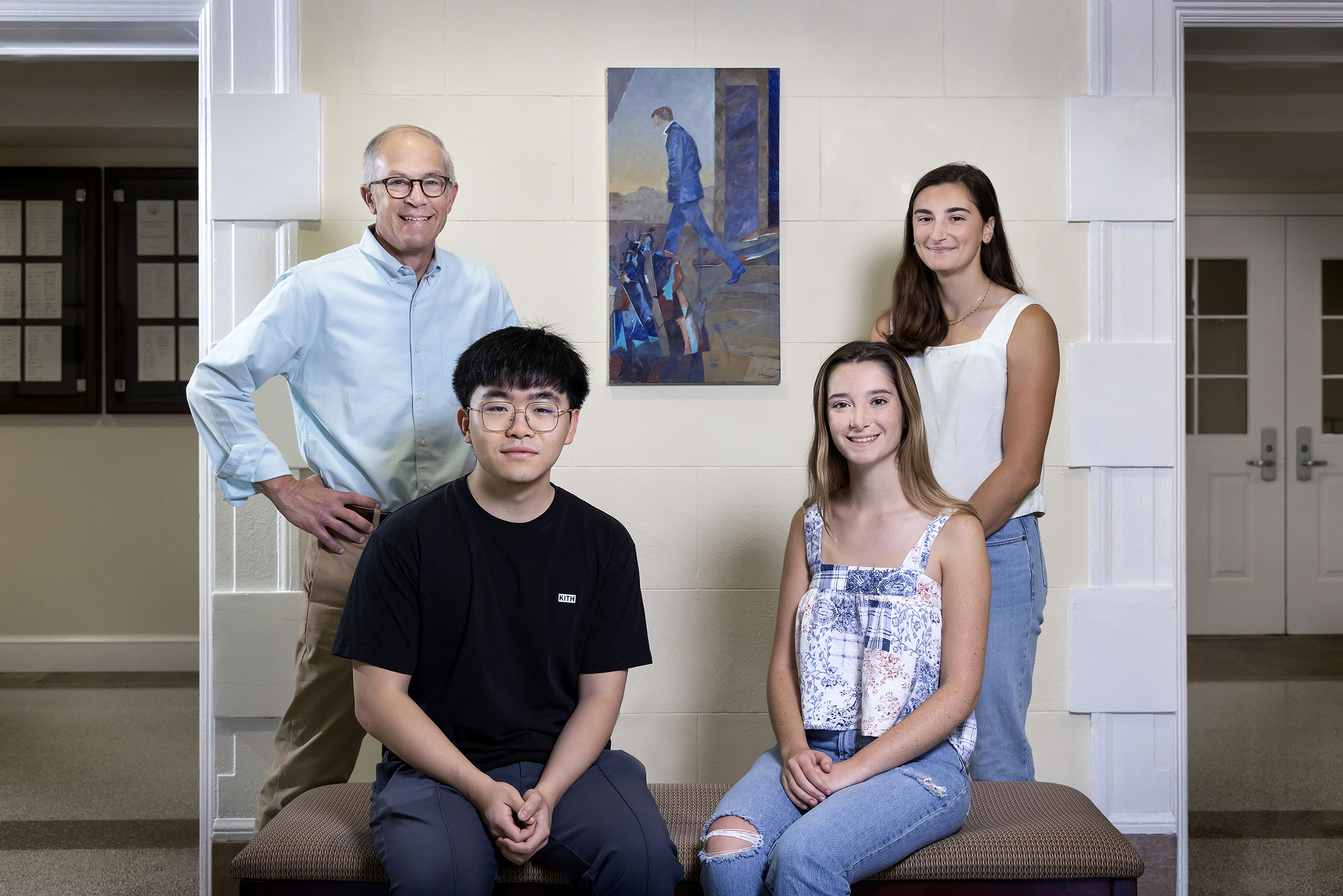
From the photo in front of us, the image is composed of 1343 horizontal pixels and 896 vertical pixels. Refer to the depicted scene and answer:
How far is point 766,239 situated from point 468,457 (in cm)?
89

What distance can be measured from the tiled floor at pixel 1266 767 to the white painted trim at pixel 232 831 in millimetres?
2146

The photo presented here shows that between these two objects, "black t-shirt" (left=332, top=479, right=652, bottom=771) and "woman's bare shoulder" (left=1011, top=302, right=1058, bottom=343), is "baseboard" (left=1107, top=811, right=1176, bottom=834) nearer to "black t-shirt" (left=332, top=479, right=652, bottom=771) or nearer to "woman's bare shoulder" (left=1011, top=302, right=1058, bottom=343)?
"woman's bare shoulder" (left=1011, top=302, right=1058, bottom=343)

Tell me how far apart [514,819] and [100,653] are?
3791 mm

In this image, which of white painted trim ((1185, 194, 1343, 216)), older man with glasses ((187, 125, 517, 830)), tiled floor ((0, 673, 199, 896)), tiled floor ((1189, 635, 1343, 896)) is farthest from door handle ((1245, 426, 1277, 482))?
tiled floor ((0, 673, 199, 896))

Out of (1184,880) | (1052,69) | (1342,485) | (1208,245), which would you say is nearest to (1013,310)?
(1052,69)

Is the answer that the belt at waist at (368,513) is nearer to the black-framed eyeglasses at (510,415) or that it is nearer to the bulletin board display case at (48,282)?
the black-framed eyeglasses at (510,415)

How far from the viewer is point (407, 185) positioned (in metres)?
1.67

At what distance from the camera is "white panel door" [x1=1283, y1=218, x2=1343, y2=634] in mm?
4812

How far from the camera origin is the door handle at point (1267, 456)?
4816 mm

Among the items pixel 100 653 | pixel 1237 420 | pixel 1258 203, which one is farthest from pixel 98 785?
pixel 1258 203

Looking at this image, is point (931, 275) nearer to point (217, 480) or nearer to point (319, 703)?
point (319, 703)

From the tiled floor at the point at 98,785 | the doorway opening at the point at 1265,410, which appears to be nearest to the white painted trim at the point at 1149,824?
the tiled floor at the point at 98,785

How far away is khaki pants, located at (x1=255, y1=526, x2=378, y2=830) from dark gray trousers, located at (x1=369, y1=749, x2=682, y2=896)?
1.51ft

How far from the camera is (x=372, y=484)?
176cm
